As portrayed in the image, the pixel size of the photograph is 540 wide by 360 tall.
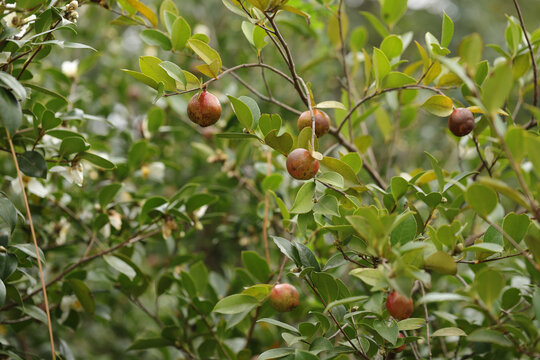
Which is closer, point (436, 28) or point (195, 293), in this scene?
point (195, 293)

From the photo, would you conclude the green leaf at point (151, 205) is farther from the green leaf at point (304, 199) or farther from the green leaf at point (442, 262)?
the green leaf at point (442, 262)

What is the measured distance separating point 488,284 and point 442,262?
7cm

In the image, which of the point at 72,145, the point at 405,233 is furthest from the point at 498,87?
the point at 72,145

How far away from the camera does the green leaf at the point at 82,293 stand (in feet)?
3.68

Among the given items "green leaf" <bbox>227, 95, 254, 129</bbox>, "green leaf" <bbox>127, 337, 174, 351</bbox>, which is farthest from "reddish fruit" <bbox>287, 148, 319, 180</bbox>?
"green leaf" <bbox>127, 337, 174, 351</bbox>

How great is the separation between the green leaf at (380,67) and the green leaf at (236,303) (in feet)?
1.59

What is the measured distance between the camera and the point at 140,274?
1.18 meters

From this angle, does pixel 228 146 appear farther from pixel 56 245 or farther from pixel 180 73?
pixel 180 73

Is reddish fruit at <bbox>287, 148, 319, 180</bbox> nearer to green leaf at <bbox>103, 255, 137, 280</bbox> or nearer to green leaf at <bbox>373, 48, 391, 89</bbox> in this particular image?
green leaf at <bbox>373, 48, 391, 89</bbox>

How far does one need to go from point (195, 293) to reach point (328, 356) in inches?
19.2

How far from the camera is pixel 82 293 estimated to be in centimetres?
113

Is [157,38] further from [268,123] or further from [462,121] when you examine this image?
[462,121]

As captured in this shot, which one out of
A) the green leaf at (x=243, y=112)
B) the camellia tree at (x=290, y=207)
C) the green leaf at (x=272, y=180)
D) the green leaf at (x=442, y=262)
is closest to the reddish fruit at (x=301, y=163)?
the camellia tree at (x=290, y=207)

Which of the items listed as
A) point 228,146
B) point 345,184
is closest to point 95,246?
point 228,146
